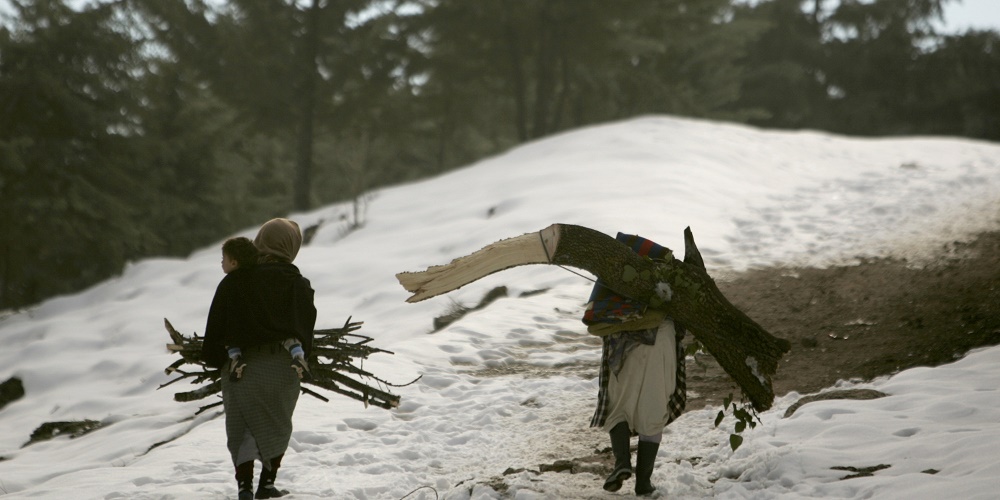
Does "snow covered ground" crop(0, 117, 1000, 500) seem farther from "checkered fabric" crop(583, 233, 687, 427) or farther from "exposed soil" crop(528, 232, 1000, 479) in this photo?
"checkered fabric" crop(583, 233, 687, 427)

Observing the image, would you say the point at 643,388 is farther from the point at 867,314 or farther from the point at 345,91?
the point at 345,91

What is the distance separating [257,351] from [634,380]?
2199mm

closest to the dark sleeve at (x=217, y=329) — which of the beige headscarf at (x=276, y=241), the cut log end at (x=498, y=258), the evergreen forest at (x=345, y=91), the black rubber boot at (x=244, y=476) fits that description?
the beige headscarf at (x=276, y=241)

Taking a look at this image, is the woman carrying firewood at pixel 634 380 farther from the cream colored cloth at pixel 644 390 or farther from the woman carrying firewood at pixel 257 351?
the woman carrying firewood at pixel 257 351

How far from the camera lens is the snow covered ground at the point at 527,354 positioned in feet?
18.1

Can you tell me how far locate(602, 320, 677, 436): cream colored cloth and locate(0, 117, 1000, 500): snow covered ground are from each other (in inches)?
18.2

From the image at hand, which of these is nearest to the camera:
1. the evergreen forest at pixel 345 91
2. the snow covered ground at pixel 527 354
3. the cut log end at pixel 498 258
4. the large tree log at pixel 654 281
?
the large tree log at pixel 654 281

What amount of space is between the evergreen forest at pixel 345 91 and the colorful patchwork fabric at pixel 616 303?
39.3 feet

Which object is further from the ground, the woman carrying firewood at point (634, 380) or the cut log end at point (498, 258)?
the cut log end at point (498, 258)

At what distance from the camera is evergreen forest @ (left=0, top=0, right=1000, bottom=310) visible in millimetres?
19625

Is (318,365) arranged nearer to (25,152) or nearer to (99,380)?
(99,380)

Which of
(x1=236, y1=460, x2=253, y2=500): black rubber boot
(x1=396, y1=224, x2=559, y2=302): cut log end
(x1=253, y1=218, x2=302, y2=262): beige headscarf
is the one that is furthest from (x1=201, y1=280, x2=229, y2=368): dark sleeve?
(x1=396, y1=224, x2=559, y2=302): cut log end

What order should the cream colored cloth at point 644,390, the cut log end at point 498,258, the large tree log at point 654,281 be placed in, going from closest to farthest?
1. the cream colored cloth at point 644,390
2. the large tree log at point 654,281
3. the cut log end at point 498,258

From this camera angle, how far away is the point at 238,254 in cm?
518
